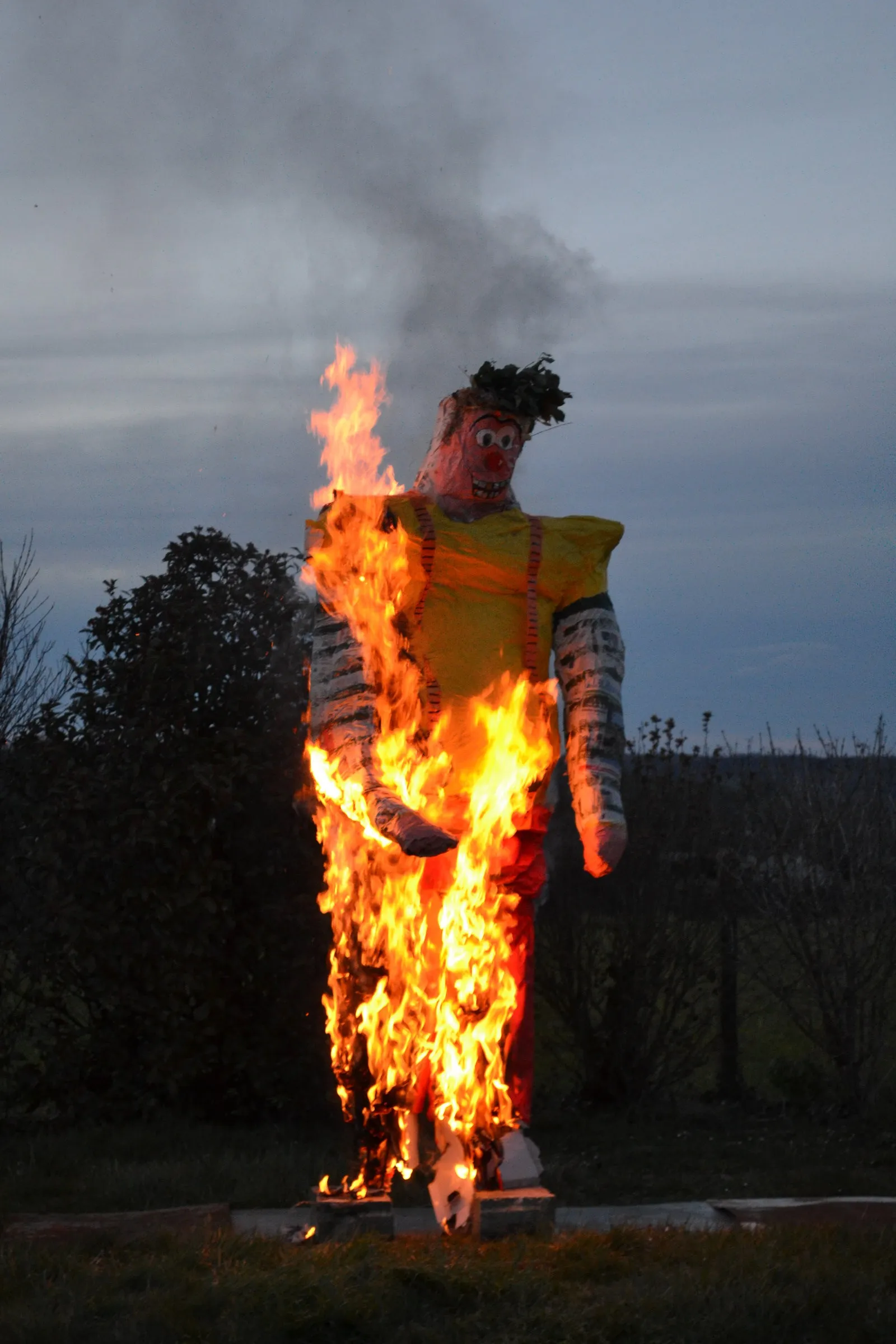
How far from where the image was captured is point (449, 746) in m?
4.64

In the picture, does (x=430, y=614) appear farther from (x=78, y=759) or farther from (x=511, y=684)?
(x=78, y=759)

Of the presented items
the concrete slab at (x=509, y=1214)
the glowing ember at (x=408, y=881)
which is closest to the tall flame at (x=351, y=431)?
the glowing ember at (x=408, y=881)

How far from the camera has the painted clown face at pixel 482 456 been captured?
4.81 m

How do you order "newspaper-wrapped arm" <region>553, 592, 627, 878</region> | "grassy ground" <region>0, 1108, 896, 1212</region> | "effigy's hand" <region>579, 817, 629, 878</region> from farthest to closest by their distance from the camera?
"grassy ground" <region>0, 1108, 896, 1212</region>, "newspaper-wrapped arm" <region>553, 592, 627, 878</region>, "effigy's hand" <region>579, 817, 629, 878</region>

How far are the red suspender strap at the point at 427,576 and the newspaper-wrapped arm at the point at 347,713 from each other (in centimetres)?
Result: 18

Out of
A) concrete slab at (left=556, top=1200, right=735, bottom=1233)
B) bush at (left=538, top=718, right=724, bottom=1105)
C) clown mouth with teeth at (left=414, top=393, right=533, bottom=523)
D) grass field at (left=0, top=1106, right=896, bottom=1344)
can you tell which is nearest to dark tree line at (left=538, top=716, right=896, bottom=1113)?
bush at (left=538, top=718, right=724, bottom=1105)

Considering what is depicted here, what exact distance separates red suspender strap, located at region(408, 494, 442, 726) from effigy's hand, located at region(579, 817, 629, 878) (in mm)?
560

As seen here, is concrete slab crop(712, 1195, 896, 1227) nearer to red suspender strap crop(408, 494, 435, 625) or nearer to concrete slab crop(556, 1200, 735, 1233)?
concrete slab crop(556, 1200, 735, 1233)

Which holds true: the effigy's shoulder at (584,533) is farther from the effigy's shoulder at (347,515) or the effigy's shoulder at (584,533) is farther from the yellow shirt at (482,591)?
the effigy's shoulder at (347,515)

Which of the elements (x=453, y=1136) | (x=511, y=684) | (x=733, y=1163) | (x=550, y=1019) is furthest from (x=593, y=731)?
(x=550, y=1019)

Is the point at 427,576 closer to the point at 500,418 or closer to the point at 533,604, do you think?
the point at 533,604

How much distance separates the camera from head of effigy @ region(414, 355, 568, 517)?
479 centimetres

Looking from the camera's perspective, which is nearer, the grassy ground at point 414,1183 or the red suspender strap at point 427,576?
the red suspender strap at point 427,576

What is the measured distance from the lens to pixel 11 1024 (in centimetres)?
701
